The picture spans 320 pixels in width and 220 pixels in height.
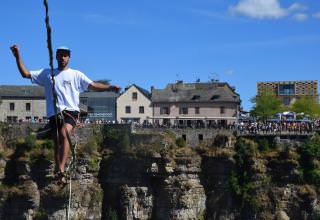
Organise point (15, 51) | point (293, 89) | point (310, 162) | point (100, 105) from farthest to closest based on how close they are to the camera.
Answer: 1. point (293, 89)
2. point (100, 105)
3. point (310, 162)
4. point (15, 51)

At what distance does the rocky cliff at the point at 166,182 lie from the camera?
6016 cm

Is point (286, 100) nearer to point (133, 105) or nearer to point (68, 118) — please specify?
point (133, 105)

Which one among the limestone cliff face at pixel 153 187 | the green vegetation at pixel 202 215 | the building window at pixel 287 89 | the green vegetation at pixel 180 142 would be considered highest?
the building window at pixel 287 89

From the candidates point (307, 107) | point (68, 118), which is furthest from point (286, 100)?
point (68, 118)

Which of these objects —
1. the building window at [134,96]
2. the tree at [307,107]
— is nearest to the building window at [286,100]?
the tree at [307,107]

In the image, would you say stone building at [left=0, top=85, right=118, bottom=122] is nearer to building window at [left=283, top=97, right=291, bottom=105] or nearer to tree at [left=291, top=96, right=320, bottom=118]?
tree at [left=291, top=96, right=320, bottom=118]

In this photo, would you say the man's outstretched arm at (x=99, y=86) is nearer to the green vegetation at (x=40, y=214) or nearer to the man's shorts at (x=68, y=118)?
the man's shorts at (x=68, y=118)

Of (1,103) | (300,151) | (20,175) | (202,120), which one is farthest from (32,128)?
(300,151)

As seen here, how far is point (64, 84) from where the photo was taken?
10969 mm

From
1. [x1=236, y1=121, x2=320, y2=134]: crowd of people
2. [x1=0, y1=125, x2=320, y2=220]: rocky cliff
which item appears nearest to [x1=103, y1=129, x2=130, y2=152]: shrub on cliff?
[x1=0, y1=125, x2=320, y2=220]: rocky cliff

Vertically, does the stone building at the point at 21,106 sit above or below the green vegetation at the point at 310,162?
above

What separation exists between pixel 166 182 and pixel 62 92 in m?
50.2

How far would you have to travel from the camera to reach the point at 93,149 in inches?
2462

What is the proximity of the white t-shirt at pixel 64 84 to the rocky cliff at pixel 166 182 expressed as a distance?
49.5 metres
